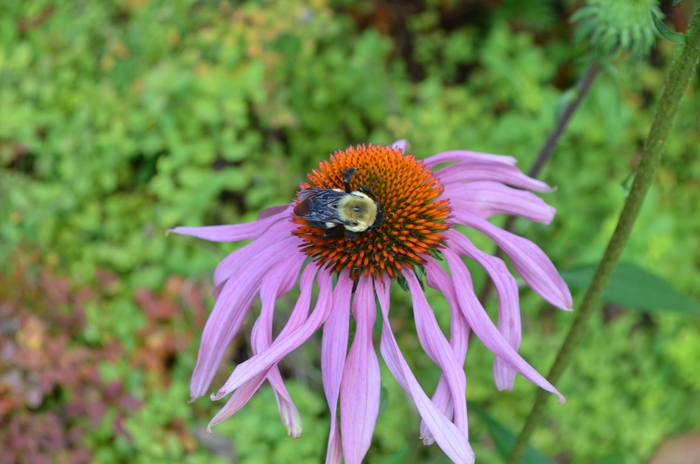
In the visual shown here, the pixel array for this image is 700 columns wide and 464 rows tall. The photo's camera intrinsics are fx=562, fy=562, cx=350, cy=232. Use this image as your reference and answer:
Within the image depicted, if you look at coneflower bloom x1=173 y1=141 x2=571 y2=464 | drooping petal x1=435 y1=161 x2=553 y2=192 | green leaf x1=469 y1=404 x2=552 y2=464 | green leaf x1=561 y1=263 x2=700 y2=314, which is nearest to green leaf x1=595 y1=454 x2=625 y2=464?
green leaf x1=469 y1=404 x2=552 y2=464

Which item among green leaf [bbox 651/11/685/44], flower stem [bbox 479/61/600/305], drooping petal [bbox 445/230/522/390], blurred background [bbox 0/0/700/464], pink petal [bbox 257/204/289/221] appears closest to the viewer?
green leaf [bbox 651/11/685/44]

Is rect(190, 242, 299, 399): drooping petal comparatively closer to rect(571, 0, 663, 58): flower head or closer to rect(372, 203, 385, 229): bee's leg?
rect(372, 203, 385, 229): bee's leg

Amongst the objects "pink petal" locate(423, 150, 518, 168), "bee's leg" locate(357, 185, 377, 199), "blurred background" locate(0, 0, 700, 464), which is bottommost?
"blurred background" locate(0, 0, 700, 464)

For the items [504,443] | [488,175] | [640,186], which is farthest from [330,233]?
[504,443]

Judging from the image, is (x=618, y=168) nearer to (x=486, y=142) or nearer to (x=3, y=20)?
(x=486, y=142)

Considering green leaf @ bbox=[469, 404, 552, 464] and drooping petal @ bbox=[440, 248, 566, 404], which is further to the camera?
green leaf @ bbox=[469, 404, 552, 464]

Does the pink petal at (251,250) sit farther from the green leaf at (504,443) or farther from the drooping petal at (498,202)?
the green leaf at (504,443)

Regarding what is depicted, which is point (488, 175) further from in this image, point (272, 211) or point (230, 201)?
point (230, 201)

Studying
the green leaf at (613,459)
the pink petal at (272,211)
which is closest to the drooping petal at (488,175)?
the pink petal at (272,211)
